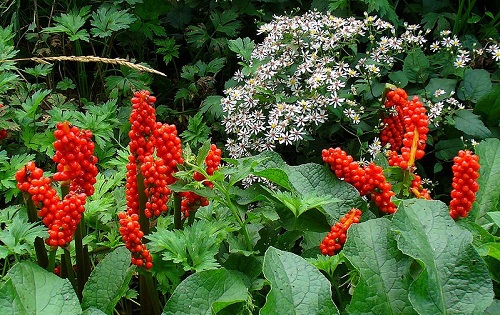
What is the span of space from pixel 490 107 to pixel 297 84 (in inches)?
33.9

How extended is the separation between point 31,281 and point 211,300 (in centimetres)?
42

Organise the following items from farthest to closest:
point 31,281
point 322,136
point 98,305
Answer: point 322,136, point 98,305, point 31,281

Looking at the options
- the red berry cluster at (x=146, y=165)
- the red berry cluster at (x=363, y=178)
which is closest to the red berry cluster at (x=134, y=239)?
the red berry cluster at (x=146, y=165)

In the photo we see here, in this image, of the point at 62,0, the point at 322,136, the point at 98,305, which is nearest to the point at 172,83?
the point at 62,0

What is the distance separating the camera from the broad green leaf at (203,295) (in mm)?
1573

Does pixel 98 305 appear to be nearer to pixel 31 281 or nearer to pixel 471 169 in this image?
pixel 31 281

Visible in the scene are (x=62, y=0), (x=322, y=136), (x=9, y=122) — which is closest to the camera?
(x=9, y=122)

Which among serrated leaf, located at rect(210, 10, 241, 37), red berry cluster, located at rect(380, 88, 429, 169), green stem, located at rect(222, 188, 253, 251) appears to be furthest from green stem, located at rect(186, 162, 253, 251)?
serrated leaf, located at rect(210, 10, 241, 37)

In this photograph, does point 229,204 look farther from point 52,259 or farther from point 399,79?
point 399,79

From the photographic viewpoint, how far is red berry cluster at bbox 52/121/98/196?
1534 mm

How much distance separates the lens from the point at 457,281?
163cm

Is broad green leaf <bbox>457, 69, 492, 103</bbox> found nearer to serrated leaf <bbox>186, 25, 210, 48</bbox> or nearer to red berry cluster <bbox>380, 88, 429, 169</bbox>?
red berry cluster <bbox>380, 88, 429, 169</bbox>

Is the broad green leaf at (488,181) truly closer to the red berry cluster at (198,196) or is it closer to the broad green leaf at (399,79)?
the broad green leaf at (399,79)

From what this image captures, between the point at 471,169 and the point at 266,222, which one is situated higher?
the point at 471,169
